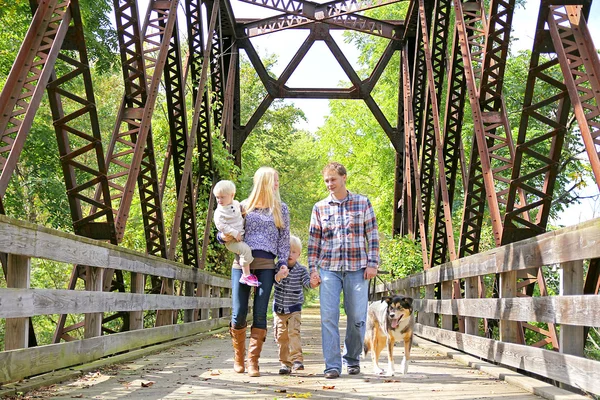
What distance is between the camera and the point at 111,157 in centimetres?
1138

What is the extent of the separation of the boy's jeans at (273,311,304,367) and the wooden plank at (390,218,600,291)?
206cm

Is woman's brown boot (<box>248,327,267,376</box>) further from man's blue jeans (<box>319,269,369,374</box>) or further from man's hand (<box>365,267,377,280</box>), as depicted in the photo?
man's hand (<box>365,267,377,280</box>)

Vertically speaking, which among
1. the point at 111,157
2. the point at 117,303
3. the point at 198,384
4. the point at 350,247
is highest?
the point at 111,157

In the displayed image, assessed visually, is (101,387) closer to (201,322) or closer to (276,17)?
(201,322)

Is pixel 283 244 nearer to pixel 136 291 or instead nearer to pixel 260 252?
pixel 260 252

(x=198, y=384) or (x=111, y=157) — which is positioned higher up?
(x=111, y=157)

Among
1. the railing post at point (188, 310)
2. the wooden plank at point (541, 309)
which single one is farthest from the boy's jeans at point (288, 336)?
the railing post at point (188, 310)

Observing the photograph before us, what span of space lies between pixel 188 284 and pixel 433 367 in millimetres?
6090

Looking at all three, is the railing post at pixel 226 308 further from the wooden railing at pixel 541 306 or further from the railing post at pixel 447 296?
the wooden railing at pixel 541 306

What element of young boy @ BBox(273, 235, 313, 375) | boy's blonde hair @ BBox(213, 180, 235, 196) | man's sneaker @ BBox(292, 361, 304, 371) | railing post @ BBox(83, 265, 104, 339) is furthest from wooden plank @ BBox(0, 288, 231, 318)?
man's sneaker @ BBox(292, 361, 304, 371)

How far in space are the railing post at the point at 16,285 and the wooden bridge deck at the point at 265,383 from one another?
0.39 metres

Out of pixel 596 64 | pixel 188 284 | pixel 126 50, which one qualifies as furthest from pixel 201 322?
pixel 596 64

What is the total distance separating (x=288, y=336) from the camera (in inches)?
317

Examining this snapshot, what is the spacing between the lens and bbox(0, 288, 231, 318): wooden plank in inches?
215
